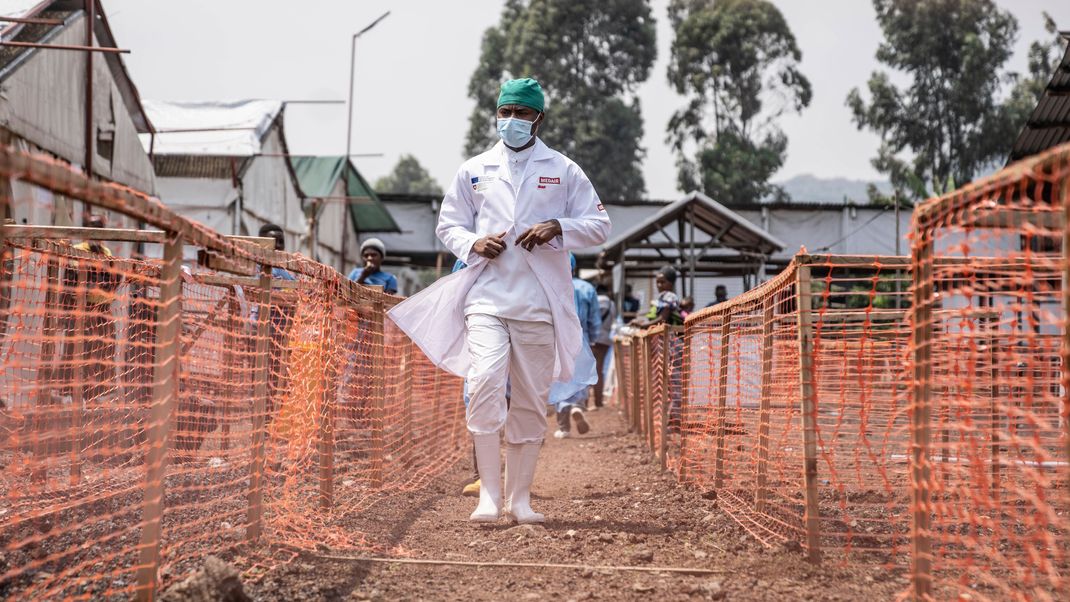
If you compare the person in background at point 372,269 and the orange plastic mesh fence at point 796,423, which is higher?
the person in background at point 372,269

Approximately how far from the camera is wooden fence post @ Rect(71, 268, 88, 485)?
16.9 feet

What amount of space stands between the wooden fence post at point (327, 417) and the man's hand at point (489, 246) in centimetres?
73

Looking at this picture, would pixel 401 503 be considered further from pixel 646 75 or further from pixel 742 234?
pixel 646 75

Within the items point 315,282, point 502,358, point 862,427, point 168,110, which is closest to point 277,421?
point 315,282

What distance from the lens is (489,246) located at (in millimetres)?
4762

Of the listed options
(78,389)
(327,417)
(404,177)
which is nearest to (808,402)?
(327,417)

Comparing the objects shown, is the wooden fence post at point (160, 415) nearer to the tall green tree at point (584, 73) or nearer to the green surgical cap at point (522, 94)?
the green surgical cap at point (522, 94)

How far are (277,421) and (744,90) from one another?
38364 mm

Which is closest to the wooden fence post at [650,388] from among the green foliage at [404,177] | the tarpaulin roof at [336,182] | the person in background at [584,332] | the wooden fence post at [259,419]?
the person in background at [584,332]

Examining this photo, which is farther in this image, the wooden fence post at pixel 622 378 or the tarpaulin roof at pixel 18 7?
the wooden fence post at pixel 622 378

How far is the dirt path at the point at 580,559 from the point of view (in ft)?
11.0

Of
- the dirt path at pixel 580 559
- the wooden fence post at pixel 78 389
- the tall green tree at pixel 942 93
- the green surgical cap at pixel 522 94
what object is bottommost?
the dirt path at pixel 580 559

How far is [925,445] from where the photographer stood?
9.44 ft

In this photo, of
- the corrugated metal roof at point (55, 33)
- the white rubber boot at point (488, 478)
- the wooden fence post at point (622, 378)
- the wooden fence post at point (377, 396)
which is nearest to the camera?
the white rubber boot at point (488, 478)
